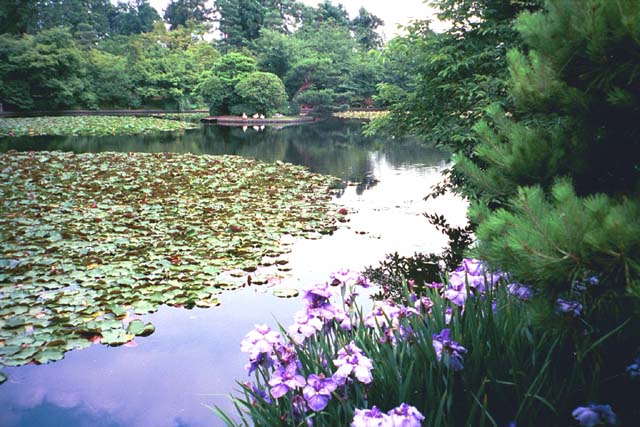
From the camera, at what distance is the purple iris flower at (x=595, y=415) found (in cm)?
132

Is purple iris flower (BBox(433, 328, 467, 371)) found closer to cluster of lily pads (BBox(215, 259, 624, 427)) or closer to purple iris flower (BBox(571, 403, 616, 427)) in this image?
cluster of lily pads (BBox(215, 259, 624, 427))

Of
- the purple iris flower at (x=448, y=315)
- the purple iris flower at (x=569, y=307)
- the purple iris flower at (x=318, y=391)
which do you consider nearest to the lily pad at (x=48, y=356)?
the purple iris flower at (x=318, y=391)

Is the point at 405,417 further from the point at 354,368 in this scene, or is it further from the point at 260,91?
the point at 260,91

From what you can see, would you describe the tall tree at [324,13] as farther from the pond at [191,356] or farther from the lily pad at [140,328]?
the lily pad at [140,328]

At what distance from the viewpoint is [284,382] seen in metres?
1.43

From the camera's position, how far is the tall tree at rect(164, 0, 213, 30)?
163ft

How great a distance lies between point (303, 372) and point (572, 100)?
1221 mm

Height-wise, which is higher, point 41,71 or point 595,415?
point 41,71

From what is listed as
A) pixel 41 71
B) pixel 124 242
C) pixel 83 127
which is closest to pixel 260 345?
pixel 124 242

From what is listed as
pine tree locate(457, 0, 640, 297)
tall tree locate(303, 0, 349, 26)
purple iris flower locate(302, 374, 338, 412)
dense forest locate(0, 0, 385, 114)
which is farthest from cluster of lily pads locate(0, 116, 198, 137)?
tall tree locate(303, 0, 349, 26)

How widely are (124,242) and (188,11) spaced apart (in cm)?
5098

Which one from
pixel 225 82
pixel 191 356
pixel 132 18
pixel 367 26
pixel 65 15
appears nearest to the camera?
pixel 191 356

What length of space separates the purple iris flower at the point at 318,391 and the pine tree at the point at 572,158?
58 cm

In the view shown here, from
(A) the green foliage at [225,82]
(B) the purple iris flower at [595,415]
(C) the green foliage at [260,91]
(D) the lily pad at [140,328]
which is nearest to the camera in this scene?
(B) the purple iris flower at [595,415]
